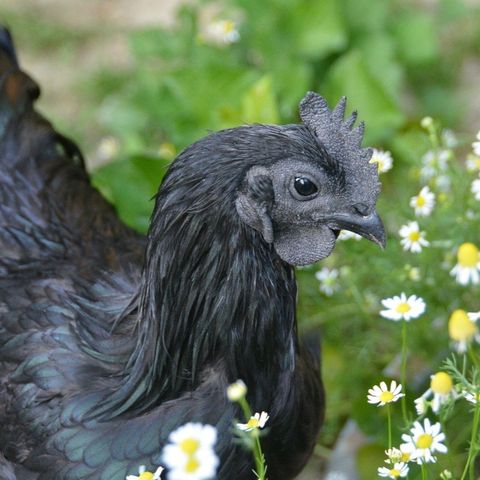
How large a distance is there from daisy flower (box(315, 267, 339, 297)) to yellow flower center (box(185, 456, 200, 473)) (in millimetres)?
1323

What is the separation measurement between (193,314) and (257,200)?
28 cm

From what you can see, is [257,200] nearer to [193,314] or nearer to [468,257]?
[193,314]

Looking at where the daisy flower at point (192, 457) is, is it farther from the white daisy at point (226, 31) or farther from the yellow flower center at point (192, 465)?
the white daisy at point (226, 31)

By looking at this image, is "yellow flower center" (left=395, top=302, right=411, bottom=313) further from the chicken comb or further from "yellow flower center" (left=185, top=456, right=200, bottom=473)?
"yellow flower center" (left=185, top=456, right=200, bottom=473)

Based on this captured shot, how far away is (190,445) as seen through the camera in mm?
1350

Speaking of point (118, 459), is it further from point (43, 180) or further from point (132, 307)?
point (43, 180)

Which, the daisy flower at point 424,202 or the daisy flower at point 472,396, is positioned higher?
the daisy flower at point 424,202

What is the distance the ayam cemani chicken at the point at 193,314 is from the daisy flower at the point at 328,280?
36 centimetres

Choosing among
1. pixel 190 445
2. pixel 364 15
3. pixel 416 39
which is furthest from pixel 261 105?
pixel 190 445

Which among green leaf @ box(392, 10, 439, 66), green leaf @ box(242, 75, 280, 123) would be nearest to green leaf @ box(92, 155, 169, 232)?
green leaf @ box(242, 75, 280, 123)

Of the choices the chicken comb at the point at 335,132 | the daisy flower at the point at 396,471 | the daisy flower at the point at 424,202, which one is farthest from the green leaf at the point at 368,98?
the daisy flower at the point at 396,471

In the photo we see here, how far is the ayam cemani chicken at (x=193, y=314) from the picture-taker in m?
Answer: 1.75

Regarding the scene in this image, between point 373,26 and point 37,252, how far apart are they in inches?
75.3

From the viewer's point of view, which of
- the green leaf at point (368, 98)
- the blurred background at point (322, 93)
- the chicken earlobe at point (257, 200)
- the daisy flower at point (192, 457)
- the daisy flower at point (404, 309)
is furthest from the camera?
the green leaf at point (368, 98)
